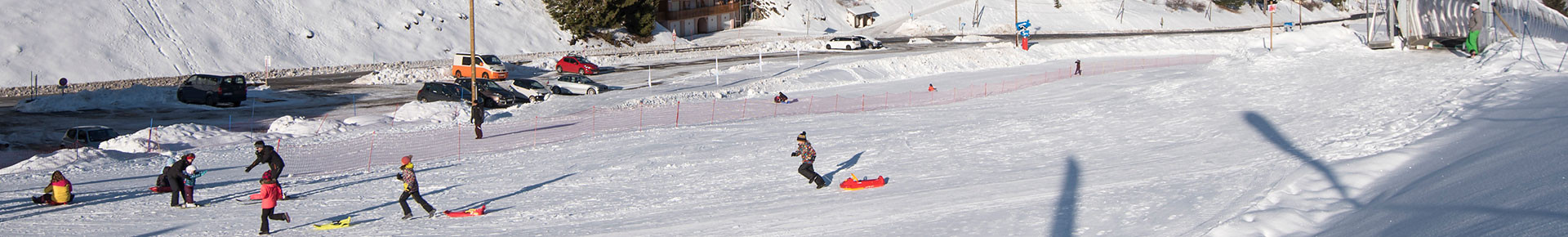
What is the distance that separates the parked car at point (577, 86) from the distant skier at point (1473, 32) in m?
28.4

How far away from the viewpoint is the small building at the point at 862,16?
94.7m

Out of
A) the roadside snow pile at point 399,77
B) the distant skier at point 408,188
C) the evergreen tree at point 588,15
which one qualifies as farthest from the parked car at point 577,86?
the evergreen tree at point 588,15

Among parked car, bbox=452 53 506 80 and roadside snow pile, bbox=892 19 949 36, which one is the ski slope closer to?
parked car, bbox=452 53 506 80

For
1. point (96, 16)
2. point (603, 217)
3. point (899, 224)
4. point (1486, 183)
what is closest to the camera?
point (1486, 183)

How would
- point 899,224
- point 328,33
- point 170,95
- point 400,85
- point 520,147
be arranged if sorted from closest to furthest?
1. point 899,224
2. point 520,147
3. point 170,95
4. point 400,85
5. point 328,33

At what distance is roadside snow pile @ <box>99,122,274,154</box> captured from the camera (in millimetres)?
24203

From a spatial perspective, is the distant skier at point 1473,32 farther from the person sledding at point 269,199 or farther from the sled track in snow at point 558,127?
the person sledding at point 269,199

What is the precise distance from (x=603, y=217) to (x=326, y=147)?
12.1 metres

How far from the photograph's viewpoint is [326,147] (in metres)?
24.9

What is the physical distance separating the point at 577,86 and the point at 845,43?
1214 inches

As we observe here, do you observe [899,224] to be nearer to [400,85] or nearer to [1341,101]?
[1341,101]

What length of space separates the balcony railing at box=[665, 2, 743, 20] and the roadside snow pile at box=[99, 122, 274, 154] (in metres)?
51.7

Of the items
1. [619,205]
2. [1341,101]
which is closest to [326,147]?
[619,205]

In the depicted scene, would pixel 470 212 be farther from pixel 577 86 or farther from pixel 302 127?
pixel 577 86
